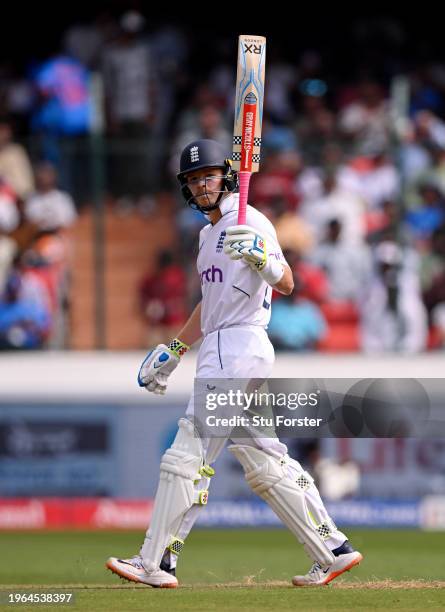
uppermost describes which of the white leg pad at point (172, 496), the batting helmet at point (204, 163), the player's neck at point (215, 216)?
the batting helmet at point (204, 163)

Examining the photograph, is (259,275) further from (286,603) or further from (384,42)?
(384,42)

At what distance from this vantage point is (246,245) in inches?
242

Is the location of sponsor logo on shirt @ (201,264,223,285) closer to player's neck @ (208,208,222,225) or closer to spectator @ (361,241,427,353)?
player's neck @ (208,208,222,225)

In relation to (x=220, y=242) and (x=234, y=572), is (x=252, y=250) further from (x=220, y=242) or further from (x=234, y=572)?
(x=234, y=572)

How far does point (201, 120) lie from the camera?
46.2 feet

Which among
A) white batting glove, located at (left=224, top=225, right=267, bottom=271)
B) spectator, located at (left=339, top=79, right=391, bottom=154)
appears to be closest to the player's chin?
white batting glove, located at (left=224, top=225, right=267, bottom=271)

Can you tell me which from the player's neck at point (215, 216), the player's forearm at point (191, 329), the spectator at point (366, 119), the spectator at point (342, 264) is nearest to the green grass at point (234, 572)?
the player's forearm at point (191, 329)

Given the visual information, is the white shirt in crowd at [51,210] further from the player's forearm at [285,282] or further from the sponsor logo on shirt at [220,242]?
the player's forearm at [285,282]

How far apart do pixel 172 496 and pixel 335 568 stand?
2.80 feet

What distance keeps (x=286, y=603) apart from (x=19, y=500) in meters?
8.08

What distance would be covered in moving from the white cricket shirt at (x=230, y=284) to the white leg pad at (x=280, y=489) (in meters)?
0.60

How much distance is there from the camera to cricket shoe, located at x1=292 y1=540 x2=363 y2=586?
6.54 metres

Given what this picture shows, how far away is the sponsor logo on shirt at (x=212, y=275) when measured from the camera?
21.4 feet

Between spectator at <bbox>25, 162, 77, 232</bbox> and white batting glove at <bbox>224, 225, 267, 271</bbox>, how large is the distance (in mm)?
7347
